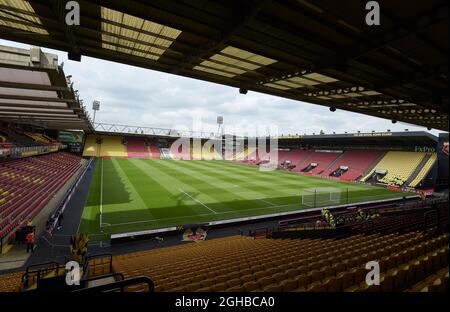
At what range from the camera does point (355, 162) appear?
151 ft

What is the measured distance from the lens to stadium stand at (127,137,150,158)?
6712cm

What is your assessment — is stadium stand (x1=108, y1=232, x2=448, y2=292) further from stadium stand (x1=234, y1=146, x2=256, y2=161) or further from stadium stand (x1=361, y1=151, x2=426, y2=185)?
stadium stand (x1=234, y1=146, x2=256, y2=161)

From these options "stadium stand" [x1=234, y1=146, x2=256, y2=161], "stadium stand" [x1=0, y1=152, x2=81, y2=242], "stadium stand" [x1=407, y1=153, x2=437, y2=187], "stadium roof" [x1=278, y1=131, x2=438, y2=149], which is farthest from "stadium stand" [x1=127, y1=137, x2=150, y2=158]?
"stadium stand" [x1=407, y1=153, x2=437, y2=187]

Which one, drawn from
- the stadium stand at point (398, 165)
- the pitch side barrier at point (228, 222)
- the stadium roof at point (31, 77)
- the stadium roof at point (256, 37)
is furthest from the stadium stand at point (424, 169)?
the stadium roof at point (31, 77)

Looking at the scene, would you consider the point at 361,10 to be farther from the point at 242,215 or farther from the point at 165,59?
the point at 242,215

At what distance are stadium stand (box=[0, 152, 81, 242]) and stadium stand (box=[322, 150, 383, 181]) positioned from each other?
39.8 m

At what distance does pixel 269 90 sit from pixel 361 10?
22.3 feet

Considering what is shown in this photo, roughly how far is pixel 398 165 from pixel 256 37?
41470 millimetres

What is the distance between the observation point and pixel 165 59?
8961 millimetres

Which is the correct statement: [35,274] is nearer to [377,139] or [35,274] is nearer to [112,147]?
[377,139]

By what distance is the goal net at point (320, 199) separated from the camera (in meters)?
23.4

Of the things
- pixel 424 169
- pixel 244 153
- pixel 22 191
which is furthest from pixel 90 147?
pixel 424 169

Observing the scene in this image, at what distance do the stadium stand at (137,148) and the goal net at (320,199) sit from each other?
4939 cm
